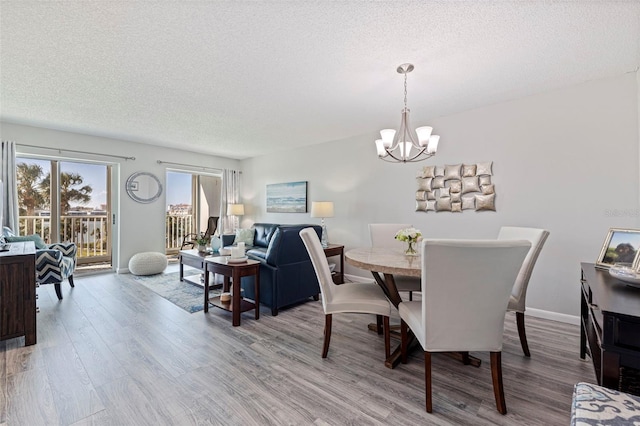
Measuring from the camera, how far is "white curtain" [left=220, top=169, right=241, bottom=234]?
20.5ft

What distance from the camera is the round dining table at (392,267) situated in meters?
1.77

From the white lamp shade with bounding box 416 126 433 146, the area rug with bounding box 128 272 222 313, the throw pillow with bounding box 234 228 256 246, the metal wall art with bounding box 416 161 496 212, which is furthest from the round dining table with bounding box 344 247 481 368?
the throw pillow with bounding box 234 228 256 246

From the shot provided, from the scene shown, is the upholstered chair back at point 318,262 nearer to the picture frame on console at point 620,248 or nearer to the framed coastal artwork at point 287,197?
the picture frame on console at point 620,248

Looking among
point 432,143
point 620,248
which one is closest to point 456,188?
point 432,143

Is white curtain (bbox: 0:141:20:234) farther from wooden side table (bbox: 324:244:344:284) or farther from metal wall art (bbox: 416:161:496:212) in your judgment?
metal wall art (bbox: 416:161:496:212)

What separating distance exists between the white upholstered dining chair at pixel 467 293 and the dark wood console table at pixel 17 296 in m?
3.10

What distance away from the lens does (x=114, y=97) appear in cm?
295

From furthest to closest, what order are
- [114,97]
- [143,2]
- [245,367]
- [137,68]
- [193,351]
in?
[114,97] → [137,68] → [193,351] → [245,367] → [143,2]

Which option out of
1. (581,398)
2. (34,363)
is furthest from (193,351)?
(581,398)

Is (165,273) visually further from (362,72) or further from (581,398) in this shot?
(581,398)

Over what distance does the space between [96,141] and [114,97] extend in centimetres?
220

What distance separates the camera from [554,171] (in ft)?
9.14

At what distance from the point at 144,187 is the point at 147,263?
1.44 meters

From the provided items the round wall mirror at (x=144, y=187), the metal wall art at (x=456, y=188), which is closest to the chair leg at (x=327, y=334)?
the metal wall art at (x=456, y=188)
